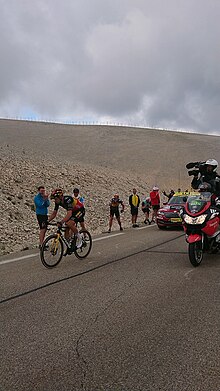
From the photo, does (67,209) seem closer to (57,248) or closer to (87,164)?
(57,248)

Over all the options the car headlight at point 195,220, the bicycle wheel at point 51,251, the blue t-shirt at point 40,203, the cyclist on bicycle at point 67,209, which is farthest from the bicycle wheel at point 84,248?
the car headlight at point 195,220

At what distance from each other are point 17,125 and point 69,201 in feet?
253

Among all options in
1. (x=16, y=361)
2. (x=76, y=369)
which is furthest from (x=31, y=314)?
(x=76, y=369)

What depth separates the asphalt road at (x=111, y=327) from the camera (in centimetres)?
322

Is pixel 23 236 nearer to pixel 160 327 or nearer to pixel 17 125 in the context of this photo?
pixel 160 327

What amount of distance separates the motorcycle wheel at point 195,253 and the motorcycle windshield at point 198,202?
71 cm

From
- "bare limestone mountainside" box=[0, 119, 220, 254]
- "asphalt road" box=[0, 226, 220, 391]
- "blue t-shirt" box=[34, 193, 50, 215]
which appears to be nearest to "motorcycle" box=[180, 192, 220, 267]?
"asphalt road" box=[0, 226, 220, 391]

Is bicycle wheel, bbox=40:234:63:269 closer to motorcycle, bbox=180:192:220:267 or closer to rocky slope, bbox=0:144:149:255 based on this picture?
motorcycle, bbox=180:192:220:267

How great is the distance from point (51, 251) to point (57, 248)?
0.21 metres

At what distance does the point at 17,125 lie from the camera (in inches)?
3196

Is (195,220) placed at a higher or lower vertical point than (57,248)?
higher

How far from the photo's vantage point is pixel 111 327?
437 cm

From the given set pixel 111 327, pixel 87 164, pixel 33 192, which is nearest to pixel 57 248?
pixel 111 327

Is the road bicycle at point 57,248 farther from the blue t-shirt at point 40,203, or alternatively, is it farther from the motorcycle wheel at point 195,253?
the motorcycle wheel at point 195,253
